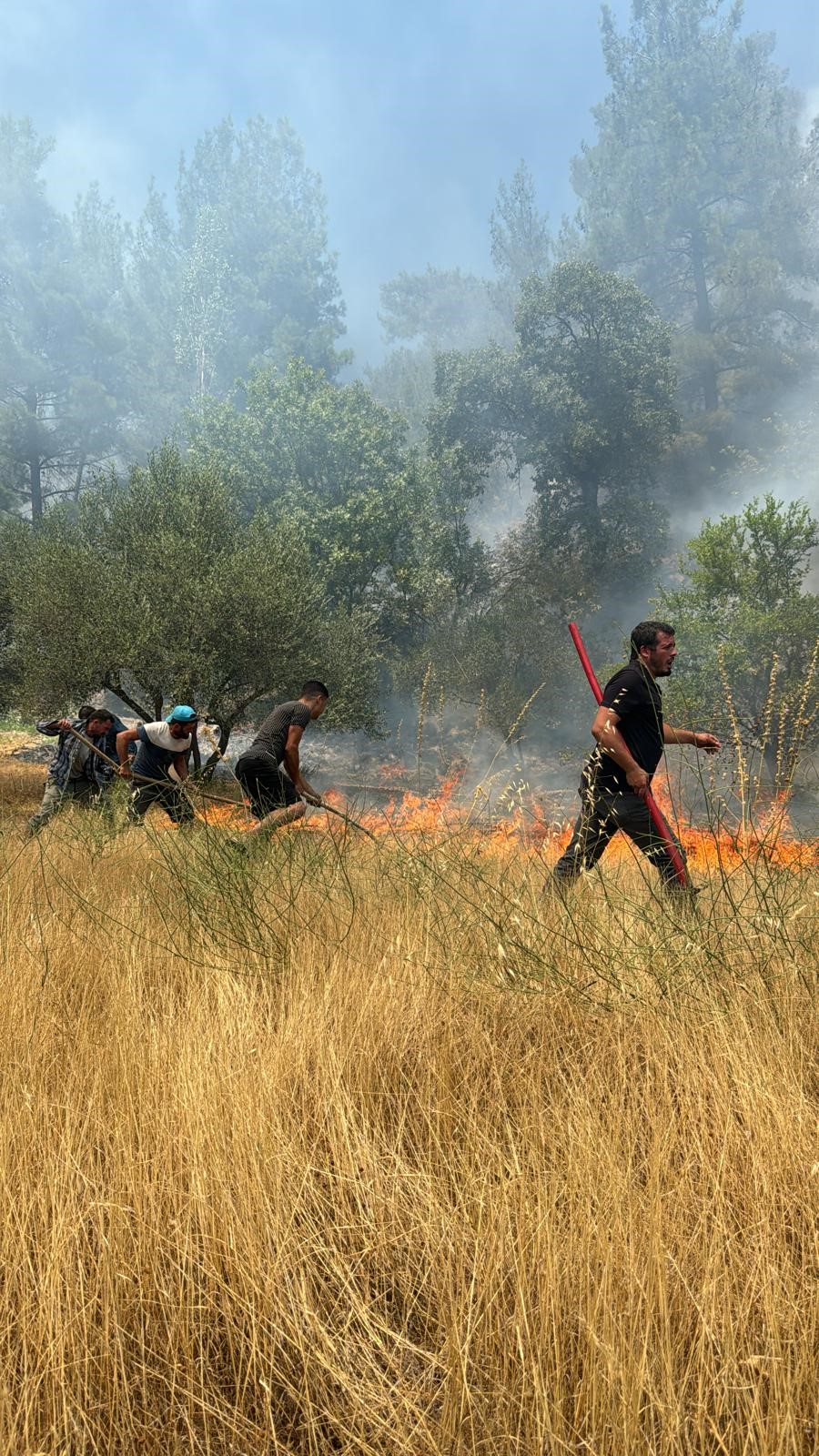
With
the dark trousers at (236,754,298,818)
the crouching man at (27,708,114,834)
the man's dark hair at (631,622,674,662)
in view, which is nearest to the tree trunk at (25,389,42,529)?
the crouching man at (27,708,114,834)

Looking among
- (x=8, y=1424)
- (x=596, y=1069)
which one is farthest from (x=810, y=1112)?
(x=8, y=1424)

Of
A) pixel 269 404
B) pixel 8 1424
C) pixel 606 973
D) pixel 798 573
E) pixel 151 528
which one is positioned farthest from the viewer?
pixel 269 404

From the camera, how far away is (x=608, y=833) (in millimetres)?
5102

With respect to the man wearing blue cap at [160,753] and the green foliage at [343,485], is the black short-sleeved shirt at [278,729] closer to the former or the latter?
the man wearing blue cap at [160,753]

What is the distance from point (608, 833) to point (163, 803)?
4.62 metres

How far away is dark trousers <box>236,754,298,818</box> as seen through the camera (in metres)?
7.69

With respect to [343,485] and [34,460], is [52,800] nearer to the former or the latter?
[343,485]

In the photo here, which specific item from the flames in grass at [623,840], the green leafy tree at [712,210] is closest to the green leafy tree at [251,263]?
the green leafy tree at [712,210]

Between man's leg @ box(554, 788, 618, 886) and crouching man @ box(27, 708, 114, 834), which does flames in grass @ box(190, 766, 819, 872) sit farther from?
crouching man @ box(27, 708, 114, 834)

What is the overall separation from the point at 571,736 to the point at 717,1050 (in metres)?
34.6

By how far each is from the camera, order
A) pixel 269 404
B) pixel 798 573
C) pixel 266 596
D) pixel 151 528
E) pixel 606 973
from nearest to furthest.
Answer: pixel 606 973, pixel 266 596, pixel 151 528, pixel 798 573, pixel 269 404

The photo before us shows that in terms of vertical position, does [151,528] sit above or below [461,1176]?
above

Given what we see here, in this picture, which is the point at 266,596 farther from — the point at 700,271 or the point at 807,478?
the point at 700,271

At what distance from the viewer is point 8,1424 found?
1618 mm
